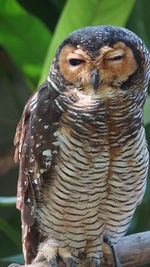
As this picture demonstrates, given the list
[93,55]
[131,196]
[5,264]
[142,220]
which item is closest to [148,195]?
[142,220]

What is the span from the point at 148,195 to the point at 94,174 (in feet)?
2.44

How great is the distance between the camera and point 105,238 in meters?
1.56

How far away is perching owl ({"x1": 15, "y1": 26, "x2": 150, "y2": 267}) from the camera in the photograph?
50.6 inches

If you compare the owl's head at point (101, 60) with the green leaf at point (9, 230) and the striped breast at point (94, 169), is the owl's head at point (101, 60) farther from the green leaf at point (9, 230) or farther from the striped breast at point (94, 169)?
the green leaf at point (9, 230)

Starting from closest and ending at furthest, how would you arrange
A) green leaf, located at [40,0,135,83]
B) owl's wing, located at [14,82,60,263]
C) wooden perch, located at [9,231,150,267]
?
owl's wing, located at [14,82,60,263], wooden perch, located at [9,231,150,267], green leaf, located at [40,0,135,83]

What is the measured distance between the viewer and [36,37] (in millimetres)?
2062

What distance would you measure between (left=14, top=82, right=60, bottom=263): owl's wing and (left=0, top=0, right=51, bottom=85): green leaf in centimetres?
59

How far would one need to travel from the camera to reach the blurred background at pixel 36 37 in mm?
1941

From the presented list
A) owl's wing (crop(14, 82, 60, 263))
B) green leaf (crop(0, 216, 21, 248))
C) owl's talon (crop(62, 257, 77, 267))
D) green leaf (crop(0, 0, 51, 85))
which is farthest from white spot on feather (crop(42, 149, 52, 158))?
green leaf (crop(0, 0, 51, 85))

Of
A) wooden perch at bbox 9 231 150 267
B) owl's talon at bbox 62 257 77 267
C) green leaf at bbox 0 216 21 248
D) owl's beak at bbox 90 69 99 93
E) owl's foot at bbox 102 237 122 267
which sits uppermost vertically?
owl's beak at bbox 90 69 99 93

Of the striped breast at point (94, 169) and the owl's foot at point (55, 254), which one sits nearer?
the striped breast at point (94, 169)

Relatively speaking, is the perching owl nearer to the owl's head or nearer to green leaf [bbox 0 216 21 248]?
the owl's head

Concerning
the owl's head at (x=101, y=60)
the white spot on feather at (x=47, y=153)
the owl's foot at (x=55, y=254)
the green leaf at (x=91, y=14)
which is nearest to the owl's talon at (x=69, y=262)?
the owl's foot at (x=55, y=254)

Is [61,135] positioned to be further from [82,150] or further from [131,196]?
[131,196]
